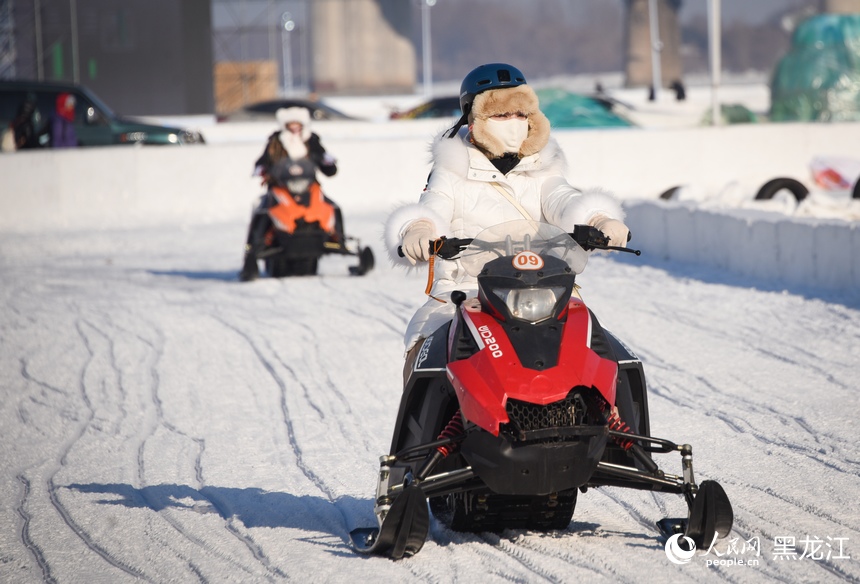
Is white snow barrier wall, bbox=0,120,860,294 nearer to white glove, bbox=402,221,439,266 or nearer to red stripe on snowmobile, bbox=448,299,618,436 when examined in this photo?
white glove, bbox=402,221,439,266

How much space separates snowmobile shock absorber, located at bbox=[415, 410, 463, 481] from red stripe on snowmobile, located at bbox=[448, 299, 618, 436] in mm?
183

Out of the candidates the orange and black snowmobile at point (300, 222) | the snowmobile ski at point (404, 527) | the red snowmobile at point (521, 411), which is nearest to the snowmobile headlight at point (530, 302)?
the red snowmobile at point (521, 411)

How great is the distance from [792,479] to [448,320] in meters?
Result: 1.70

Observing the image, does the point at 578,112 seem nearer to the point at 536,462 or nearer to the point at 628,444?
the point at 628,444

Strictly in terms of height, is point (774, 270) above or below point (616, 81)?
below

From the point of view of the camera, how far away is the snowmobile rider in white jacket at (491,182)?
167 inches

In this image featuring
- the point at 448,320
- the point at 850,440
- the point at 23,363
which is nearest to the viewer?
the point at 448,320

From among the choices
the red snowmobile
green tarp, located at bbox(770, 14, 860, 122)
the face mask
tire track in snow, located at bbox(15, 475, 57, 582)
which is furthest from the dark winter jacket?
green tarp, located at bbox(770, 14, 860, 122)

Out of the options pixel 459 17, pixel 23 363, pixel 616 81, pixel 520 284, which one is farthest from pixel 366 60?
pixel 520 284

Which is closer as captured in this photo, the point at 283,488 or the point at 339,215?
the point at 283,488

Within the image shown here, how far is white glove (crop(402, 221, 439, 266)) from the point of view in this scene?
388cm

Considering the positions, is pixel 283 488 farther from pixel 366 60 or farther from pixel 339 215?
pixel 366 60

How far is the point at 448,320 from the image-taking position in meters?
4.19

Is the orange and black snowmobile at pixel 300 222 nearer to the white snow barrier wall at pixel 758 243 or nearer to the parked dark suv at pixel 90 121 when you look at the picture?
the white snow barrier wall at pixel 758 243
